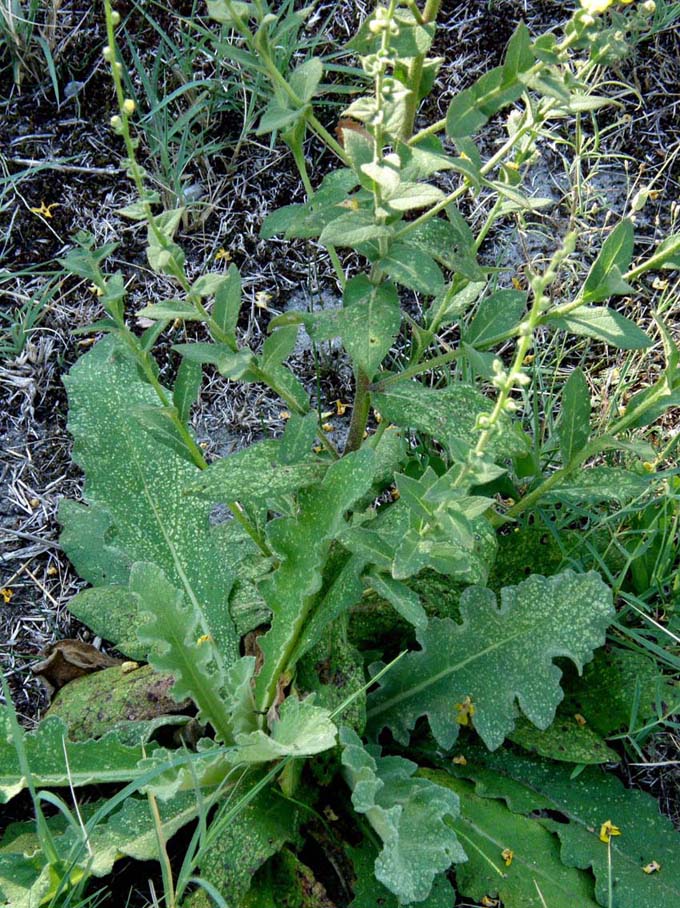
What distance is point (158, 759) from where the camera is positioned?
175cm

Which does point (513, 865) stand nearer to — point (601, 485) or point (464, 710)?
point (464, 710)

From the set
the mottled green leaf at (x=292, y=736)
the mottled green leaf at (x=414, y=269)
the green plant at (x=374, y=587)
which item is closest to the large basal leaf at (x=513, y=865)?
the green plant at (x=374, y=587)

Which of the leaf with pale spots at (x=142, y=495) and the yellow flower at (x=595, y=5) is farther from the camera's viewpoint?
the leaf with pale spots at (x=142, y=495)

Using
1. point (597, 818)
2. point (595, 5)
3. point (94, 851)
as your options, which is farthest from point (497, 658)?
point (595, 5)

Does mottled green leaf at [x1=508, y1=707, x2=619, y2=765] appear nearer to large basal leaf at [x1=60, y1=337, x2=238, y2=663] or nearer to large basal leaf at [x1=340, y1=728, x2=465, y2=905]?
large basal leaf at [x1=340, y1=728, x2=465, y2=905]

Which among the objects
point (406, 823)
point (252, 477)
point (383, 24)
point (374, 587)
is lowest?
point (406, 823)

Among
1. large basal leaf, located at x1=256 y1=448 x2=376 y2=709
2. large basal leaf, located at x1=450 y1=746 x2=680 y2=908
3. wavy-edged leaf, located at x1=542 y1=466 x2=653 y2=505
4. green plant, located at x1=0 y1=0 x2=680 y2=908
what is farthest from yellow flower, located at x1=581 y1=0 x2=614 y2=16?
large basal leaf, located at x1=450 y1=746 x2=680 y2=908

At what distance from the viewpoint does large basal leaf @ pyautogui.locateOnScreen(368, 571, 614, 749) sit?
192 cm

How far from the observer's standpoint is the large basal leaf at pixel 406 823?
1587mm

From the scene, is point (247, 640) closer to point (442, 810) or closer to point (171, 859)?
point (171, 859)

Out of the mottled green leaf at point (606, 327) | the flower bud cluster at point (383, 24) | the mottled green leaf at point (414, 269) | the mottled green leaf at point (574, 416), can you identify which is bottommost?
the mottled green leaf at point (574, 416)

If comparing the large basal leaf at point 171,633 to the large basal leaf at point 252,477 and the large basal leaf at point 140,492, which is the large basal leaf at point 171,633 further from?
the large basal leaf at point 140,492

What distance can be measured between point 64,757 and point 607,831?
3.69 ft

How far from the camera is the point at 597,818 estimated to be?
1.98m
